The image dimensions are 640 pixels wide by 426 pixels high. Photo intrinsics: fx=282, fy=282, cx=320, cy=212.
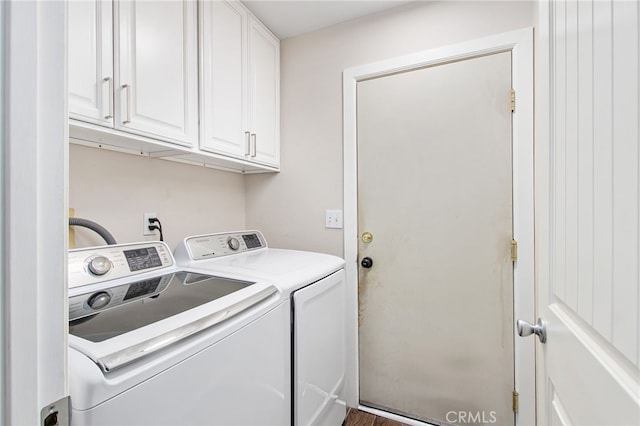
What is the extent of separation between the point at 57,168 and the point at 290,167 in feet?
5.50

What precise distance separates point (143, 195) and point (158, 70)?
0.65m

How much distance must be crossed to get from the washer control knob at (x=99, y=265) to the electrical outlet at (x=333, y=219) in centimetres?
118

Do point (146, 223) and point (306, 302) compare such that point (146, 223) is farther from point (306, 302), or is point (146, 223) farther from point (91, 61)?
point (306, 302)

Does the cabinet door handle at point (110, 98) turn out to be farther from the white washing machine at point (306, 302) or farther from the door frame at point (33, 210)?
the door frame at point (33, 210)

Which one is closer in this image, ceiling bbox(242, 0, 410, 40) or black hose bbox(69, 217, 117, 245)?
black hose bbox(69, 217, 117, 245)

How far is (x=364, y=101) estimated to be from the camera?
5.83 ft

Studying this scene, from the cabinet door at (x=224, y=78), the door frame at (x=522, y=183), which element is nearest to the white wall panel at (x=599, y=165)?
the door frame at (x=522, y=183)

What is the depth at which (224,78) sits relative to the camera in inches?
60.0

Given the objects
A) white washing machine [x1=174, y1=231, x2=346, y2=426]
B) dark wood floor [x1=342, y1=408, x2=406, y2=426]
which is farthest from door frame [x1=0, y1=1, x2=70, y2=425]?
dark wood floor [x1=342, y1=408, x2=406, y2=426]

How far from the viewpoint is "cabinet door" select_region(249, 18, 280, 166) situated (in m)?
1.75

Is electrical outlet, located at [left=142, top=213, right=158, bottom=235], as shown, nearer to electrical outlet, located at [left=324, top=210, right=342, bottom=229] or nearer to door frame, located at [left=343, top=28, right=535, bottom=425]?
electrical outlet, located at [left=324, top=210, right=342, bottom=229]

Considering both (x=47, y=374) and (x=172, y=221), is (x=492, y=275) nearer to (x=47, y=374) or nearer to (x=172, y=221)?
(x=47, y=374)

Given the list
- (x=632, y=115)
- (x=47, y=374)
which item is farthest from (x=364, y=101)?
(x=47, y=374)

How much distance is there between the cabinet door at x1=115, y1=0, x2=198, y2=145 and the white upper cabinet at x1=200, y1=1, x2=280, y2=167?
75 mm
